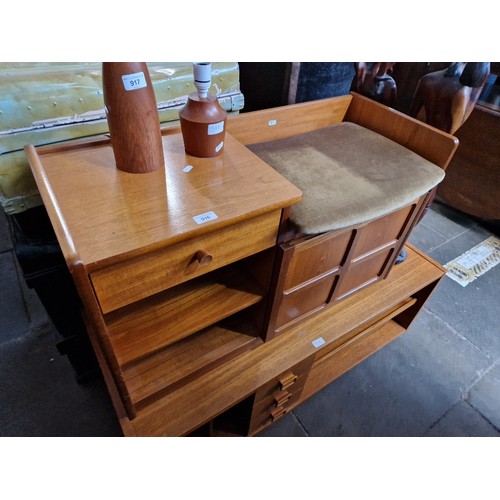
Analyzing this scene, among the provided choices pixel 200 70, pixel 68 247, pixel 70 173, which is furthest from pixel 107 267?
pixel 200 70

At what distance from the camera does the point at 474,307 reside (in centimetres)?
182

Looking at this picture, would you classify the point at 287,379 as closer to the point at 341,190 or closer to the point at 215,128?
the point at 341,190

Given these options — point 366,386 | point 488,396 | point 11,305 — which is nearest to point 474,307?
point 488,396

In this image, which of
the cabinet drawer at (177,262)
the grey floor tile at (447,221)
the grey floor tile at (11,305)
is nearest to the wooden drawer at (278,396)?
the cabinet drawer at (177,262)

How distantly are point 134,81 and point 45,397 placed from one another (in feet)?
4.11

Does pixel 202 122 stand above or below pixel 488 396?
above

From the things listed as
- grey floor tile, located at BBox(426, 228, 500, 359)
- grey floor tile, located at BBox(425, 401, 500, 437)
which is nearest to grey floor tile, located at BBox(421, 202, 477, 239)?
grey floor tile, located at BBox(426, 228, 500, 359)

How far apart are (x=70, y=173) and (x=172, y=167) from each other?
0.20m

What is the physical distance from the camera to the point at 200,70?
0.71 m

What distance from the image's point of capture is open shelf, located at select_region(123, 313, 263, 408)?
88cm

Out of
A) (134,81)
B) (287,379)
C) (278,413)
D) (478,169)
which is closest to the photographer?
(134,81)

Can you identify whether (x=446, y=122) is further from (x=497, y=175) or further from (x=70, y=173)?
(x=497, y=175)

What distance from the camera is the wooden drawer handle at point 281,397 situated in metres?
1.15

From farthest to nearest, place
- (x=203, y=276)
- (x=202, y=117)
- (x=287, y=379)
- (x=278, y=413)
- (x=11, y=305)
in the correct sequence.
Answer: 1. (x=11, y=305)
2. (x=278, y=413)
3. (x=287, y=379)
4. (x=203, y=276)
5. (x=202, y=117)
